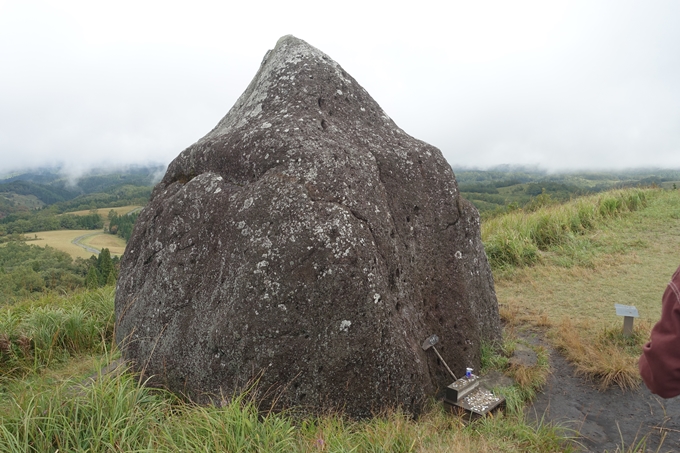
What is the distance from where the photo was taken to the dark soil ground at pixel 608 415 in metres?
3.75

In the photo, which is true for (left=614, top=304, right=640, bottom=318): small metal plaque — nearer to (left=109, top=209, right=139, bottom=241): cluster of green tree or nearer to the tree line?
the tree line

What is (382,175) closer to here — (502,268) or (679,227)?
(502,268)

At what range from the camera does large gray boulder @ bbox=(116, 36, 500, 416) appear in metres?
3.57

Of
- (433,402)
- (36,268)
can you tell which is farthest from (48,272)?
(433,402)

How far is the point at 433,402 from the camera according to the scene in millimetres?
4094

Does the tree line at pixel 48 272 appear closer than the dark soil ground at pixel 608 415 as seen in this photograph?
No

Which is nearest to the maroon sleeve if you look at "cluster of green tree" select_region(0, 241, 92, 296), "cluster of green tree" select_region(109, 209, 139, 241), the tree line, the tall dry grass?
the tall dry grass

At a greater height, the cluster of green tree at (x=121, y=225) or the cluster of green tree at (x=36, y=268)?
the cluster of green tree at (x=36, y=268)

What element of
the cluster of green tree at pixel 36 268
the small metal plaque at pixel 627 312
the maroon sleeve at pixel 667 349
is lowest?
the cluster of green tree at pixel 36 268

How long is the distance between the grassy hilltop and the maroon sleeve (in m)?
1.55

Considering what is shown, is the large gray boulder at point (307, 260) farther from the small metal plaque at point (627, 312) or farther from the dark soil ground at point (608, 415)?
the small metal plaque at point (627, 312)

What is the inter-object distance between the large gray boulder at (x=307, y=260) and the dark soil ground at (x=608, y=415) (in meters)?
0.89

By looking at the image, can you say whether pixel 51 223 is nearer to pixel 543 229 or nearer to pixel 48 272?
pixel 48 272

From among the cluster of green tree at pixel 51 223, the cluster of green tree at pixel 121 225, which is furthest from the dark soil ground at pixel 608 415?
the cluster of green tree at pixel 51 223
